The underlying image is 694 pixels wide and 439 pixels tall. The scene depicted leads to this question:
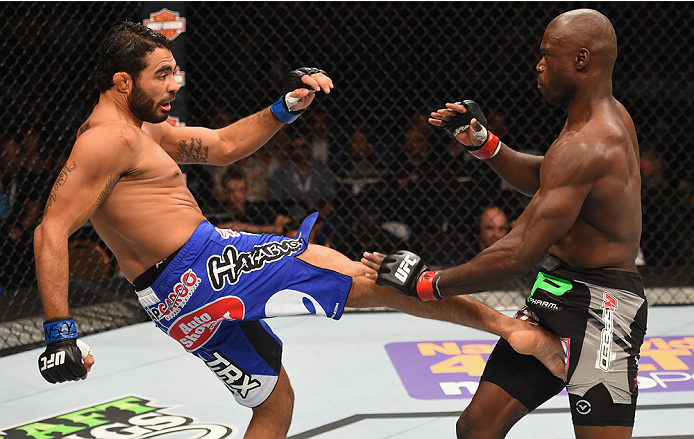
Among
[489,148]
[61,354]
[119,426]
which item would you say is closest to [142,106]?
[61,354]

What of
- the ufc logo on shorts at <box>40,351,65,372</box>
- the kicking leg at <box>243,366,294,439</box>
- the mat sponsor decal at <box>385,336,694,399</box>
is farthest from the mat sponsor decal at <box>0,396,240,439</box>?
the ufc logo on shorts at <box>40,351,65,372</box>

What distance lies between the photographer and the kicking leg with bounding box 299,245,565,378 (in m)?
1.70

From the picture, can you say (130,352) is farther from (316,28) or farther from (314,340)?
(316,28)

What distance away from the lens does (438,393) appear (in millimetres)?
3043

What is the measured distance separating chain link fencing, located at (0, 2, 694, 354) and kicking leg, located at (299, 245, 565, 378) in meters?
2.92

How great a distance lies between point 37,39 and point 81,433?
2942mm

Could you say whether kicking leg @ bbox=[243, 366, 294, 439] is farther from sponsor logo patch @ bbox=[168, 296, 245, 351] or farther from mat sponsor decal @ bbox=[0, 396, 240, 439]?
mat sponsor decal @ bbox=[0, 396, 240, 439]

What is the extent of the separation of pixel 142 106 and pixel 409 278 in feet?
2.50

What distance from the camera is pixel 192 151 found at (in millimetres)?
2225

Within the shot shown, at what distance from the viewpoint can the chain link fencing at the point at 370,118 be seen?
15.6 feet

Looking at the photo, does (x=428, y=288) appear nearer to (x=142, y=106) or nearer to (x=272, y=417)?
(x=272, y=417)

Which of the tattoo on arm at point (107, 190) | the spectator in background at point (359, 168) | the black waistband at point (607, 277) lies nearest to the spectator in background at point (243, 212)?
the spectator in background at point (359, 168)

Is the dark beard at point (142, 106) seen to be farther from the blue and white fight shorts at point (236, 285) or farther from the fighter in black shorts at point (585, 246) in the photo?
the fighter in black shorts at point (585, 246)

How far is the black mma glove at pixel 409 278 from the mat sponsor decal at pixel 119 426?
1201 millimetres
